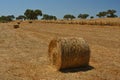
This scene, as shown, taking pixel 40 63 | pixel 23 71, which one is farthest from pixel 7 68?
pixel 40 63

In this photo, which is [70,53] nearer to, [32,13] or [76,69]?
[76,69]

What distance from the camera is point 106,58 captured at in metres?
13.0

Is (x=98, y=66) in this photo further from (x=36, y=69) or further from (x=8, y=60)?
(x=8, y=60)

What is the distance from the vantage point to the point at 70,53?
34.1ft

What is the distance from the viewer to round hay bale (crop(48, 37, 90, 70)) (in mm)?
10352

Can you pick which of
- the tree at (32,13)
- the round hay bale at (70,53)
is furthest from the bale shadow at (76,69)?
the tree at (32,13)

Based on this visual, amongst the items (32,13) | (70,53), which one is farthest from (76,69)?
(32,13)

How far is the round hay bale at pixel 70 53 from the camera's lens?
1035cm

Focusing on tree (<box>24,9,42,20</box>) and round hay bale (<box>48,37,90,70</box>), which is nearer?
round hay bale (<box>48,37,90,70</box>)

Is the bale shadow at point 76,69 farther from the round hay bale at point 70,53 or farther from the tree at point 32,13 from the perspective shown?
the tree at point 32,13

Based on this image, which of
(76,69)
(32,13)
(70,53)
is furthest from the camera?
(32,13)

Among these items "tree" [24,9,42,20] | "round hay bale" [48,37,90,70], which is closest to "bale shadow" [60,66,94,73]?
"round hay bale" [48,37,90,70]

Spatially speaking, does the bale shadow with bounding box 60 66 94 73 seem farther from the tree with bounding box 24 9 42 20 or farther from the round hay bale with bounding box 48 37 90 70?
the tree with bounding box 24 9 42 20

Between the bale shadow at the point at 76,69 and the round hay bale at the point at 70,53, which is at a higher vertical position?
the round hay bale at the point at 70,53
